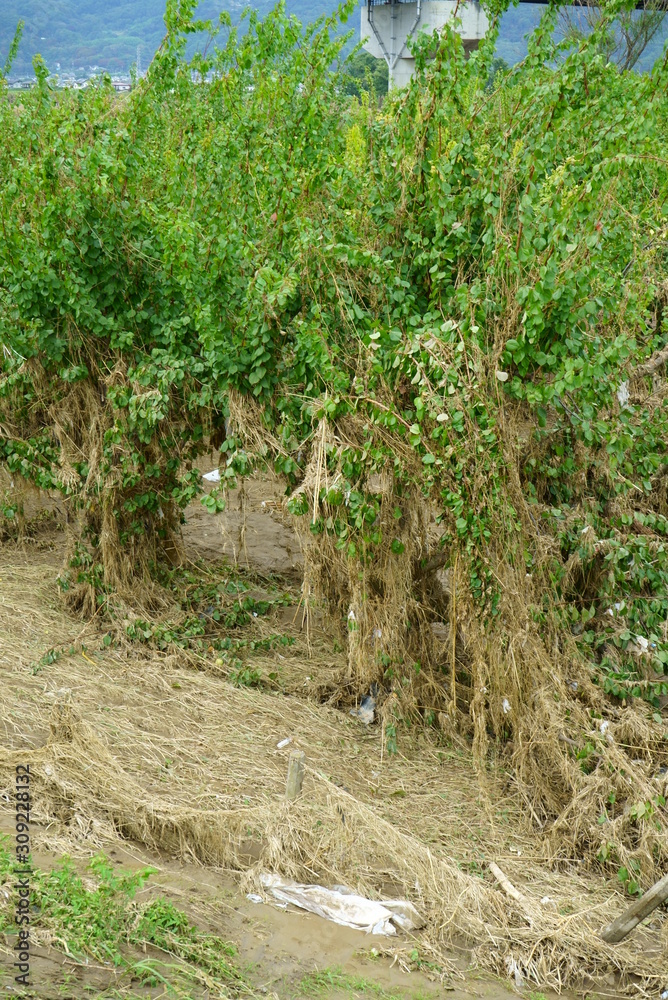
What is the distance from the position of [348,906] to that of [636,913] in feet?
3.42

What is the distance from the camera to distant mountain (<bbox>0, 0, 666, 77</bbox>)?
71562 mm

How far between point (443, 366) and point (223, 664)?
8.04 feet

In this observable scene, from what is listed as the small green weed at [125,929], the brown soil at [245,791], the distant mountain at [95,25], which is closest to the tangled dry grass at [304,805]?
the brown soil at [245,791]

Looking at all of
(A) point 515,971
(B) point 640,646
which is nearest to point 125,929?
(A) point 515,971

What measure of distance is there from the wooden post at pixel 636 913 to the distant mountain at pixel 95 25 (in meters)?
68.7

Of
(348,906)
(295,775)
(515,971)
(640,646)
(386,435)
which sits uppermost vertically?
(386,435)

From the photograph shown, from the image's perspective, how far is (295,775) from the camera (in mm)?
4145

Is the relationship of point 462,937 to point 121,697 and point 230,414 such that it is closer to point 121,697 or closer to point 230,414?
point 121,697

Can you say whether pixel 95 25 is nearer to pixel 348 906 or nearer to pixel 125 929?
pixel 348 906

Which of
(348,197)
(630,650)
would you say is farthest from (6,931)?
(348,197)

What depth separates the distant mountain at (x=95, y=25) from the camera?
71.6 m

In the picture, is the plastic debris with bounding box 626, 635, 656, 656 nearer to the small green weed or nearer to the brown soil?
the brown soil

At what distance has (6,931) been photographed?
10.00 feet

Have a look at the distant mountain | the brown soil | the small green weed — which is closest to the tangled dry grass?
the brown soil
